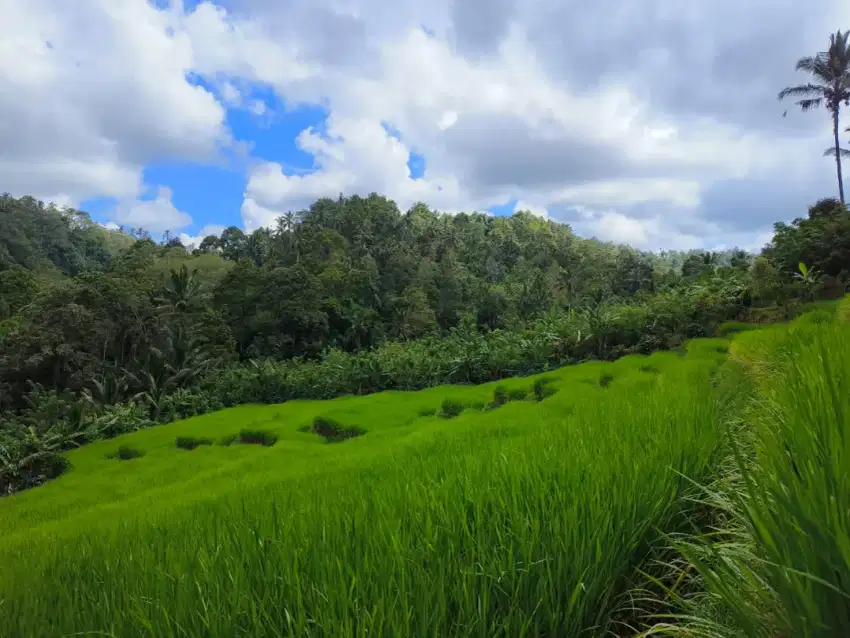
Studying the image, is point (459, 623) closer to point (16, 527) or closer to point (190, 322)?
point (16, 527)

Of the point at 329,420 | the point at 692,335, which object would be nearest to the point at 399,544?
the point at 329,420

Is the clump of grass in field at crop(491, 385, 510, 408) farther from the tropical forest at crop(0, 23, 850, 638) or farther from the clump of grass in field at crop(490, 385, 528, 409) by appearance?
the tropical forest at crop(0, 23, 850, 638)

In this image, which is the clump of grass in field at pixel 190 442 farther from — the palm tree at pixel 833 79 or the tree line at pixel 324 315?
the palm tree at pixel 833 79

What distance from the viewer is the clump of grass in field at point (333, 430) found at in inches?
412

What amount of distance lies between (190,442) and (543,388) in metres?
7.73

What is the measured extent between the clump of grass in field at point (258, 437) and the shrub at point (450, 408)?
11.7 ft

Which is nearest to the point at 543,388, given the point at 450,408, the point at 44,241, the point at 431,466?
the point at 450,408

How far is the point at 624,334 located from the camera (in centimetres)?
1365

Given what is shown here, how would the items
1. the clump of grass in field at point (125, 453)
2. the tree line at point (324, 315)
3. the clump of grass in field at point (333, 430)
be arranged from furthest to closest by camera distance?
the tree line at point (324, 315) → the clump of grass in field at point (125, 453) → the clump of grass in field at point (333, 430)

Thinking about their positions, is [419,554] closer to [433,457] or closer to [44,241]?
[433,457]

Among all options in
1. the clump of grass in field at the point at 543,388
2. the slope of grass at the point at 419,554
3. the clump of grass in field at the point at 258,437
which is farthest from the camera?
the clump of grass in field at the point at 258,437

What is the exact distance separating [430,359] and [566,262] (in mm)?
33780

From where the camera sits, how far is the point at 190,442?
1178cm

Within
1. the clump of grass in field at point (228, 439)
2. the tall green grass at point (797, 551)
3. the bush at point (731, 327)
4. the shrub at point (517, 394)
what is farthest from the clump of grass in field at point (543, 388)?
the tall green grass at point (797, 551)
